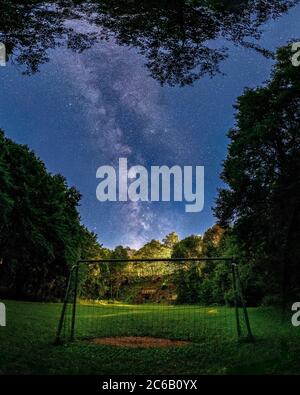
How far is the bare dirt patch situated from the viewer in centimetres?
1066

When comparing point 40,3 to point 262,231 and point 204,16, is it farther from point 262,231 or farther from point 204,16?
point 262,231

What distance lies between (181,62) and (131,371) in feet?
24.9

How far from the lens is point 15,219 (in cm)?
2234

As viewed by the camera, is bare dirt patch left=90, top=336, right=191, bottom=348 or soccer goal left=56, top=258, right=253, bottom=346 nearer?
bare dirt patch left=90, top=336, right=191, bottom=348

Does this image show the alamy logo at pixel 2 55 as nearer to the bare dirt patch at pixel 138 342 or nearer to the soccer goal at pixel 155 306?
the soccer goal at pixel 155 306

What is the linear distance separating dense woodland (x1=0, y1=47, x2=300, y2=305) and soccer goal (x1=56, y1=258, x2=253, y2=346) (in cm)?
13

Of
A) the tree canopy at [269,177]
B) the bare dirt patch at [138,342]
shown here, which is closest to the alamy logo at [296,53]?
the tree canopy at [269,177]

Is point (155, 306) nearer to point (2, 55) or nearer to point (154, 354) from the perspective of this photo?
point (154, 354)

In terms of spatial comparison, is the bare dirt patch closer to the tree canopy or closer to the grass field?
the grass field

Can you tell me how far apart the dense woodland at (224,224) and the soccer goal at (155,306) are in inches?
5.1

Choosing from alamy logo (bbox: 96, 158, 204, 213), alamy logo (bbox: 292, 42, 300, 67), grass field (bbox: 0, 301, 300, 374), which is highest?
alamy logo (bbox: 292, 42, 300, 67)

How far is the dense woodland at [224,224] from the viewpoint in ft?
54.2

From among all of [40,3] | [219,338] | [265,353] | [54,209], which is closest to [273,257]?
[219,338]

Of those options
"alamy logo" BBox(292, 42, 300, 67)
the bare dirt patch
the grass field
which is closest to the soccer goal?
the bare dirt patch
